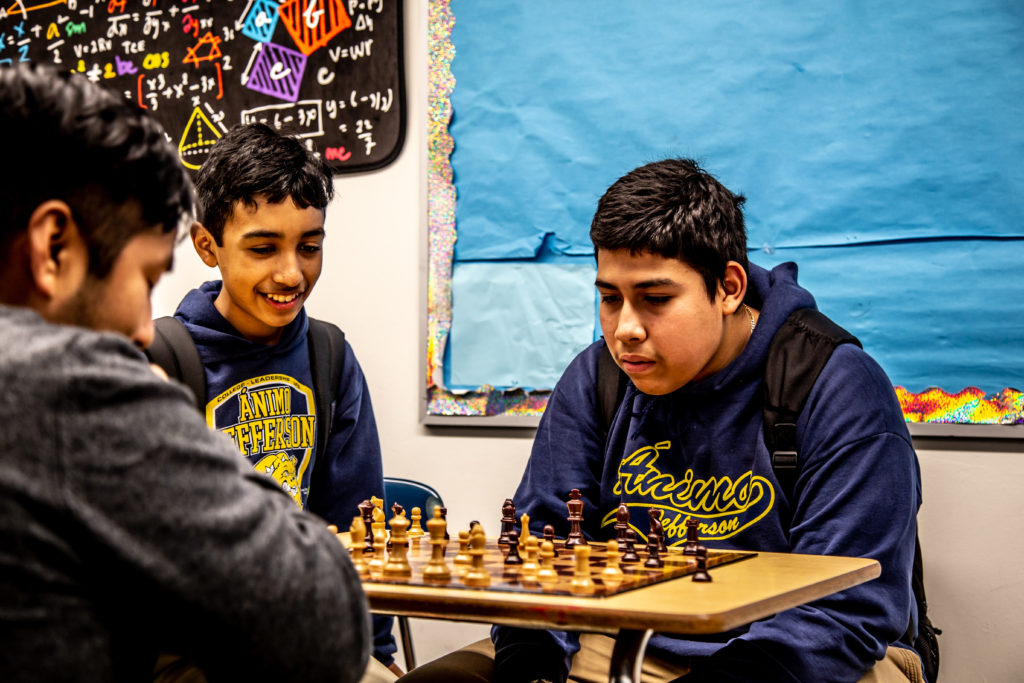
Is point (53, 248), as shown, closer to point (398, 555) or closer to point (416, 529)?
point (398, 555)

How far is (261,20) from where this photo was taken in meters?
3.87

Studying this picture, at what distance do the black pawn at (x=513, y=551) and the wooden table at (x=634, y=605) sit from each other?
241mm

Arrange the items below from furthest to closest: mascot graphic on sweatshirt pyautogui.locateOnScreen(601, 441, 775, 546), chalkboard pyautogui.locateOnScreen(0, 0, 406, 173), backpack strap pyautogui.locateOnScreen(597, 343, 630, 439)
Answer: chalkboard pyautogui.locateOnScreen(0, 0, 406, 173) → backpack strap pyautogui.locateOnScreen(597, 343, 630, 439) → mascot graphic on sweatshirt pyautogui.locateOnScreen(601, 441, 775, 546)

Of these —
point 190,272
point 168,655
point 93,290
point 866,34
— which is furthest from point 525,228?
point 93,290

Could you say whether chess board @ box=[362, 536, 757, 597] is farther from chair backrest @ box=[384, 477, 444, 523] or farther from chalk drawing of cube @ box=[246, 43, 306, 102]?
chalk drawing of cube @ box=[246, 43, 306, 102]

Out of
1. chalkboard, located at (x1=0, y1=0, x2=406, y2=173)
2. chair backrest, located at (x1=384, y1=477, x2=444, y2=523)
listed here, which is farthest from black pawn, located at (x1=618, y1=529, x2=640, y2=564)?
chalkboard, located at (x1=0, y1=0, x2=406, y2=173)

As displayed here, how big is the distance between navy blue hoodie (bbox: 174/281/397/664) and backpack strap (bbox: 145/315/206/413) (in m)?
Result: 0.04

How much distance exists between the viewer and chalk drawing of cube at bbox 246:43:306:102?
3.80 m

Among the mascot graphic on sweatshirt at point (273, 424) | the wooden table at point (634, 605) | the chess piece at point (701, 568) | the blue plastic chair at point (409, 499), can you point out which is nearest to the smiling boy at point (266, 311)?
the mascot graphic on sweatshirt at point (273, 424)

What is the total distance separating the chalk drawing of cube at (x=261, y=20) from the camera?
12.6 ft

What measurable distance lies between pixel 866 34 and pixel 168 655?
8.11 feet

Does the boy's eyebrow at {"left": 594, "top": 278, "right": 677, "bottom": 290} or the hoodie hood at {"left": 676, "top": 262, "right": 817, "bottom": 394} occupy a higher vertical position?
the boy's eyebrow at {"left": 594, "top": 278, "right": 677, "bottom": 290}

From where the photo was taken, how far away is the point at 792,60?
2951mm

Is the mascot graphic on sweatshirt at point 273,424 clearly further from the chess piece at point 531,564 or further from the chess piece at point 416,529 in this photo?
the chess piece at point 531,564
